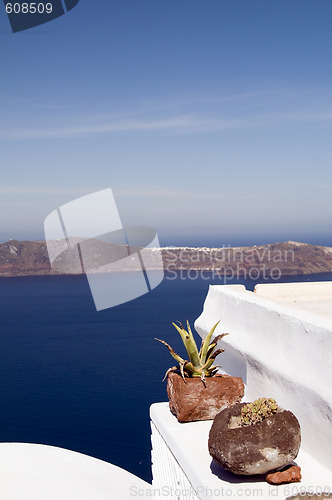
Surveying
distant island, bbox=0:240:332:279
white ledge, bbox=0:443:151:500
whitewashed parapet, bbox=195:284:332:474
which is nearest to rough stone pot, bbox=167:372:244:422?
whitewashed parapet, bbox=195:284:332:474

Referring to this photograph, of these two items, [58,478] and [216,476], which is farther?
[58,478]

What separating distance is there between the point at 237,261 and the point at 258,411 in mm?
65772

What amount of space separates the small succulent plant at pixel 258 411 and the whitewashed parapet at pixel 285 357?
275mm

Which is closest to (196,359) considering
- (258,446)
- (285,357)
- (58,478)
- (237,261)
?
(285,357)

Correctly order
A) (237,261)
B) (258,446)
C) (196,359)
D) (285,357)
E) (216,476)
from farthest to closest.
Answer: (237,261)
(196,359)
(285,357)
(216,476)
(258,446)

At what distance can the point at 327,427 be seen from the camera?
2615 mm

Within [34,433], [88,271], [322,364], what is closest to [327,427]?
[322,364]

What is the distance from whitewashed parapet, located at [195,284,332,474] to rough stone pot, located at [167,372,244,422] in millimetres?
247

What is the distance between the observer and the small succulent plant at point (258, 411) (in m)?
2.60

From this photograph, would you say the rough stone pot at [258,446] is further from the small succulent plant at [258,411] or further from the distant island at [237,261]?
the distant island at [237,261]

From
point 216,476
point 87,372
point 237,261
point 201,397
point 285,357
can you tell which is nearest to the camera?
point 216,476

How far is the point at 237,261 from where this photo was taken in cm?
6775

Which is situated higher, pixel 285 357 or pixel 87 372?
pixel 285 357

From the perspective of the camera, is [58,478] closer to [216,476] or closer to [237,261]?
[216,476]
